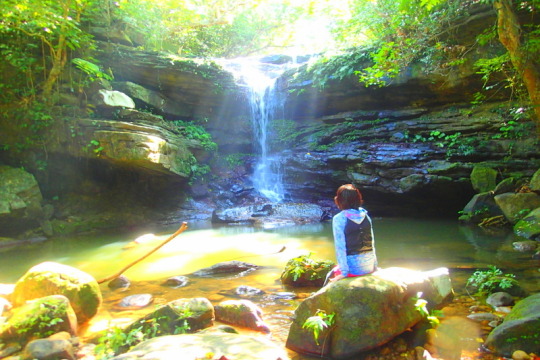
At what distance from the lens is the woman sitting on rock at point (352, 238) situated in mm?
3195

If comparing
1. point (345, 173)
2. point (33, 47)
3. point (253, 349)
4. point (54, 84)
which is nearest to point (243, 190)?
point (345, 173)

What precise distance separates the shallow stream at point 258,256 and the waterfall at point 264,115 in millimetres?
4358

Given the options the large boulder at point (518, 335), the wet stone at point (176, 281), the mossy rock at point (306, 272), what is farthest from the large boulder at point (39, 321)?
the large boulder at point (518, 335)

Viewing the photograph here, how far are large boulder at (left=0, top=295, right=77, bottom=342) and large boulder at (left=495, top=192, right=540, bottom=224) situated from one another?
9.61m

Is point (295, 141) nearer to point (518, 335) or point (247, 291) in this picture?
point (247, 291)

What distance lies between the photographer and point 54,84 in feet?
39.5

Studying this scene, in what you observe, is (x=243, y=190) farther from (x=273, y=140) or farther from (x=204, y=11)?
(x=204, y=11)

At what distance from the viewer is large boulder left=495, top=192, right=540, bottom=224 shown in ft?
27.0

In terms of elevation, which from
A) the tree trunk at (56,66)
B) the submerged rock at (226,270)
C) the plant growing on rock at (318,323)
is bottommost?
the submerged rock at (226,270)

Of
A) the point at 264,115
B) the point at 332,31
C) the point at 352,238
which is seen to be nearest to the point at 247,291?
the point at 352,238

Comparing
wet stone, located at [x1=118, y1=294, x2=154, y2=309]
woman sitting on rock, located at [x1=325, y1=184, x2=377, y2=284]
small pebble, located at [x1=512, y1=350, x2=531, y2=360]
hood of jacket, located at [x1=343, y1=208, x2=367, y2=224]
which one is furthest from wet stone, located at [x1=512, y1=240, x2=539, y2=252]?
wet stone, located at [x1=118, y1=294, x2=154, y2=309]

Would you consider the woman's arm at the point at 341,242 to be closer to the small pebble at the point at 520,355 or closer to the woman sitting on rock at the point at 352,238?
the woman sitting on rock at the point at 352,238

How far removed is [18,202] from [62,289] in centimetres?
769

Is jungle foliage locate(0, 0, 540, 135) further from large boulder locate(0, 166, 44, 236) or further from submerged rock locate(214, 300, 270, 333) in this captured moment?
submerged rock locate(214, 300, 270, 333)
